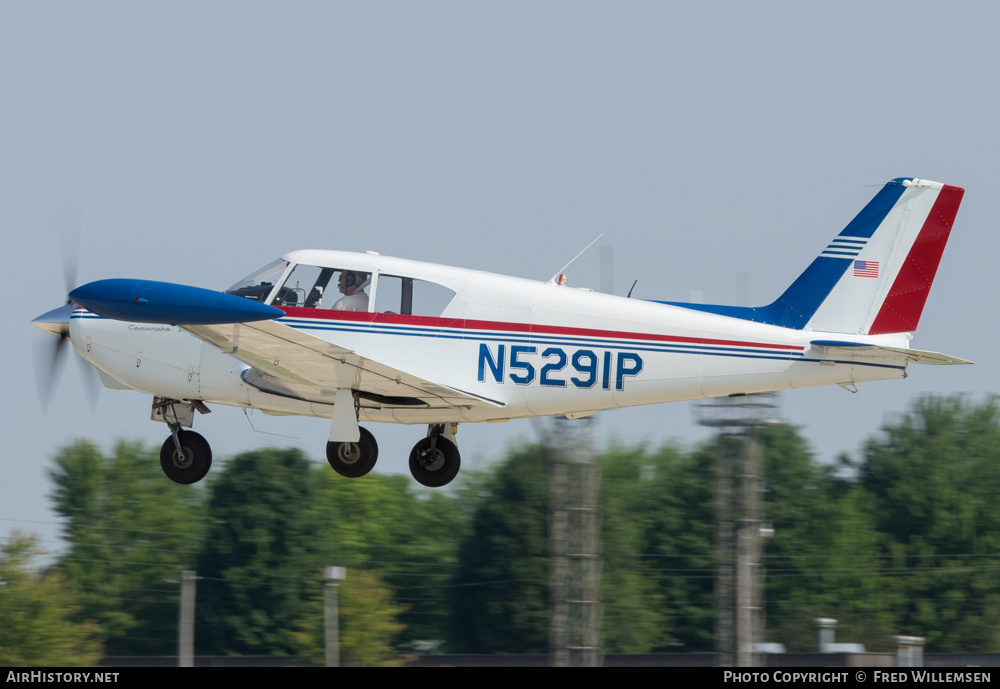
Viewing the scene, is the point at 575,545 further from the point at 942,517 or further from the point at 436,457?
the point at 942,517

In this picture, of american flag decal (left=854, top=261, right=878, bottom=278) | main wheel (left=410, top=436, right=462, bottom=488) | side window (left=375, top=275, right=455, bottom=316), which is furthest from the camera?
main wheel (left=410, top=436, right=462, bottom=488)

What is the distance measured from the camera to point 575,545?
24.9 meters

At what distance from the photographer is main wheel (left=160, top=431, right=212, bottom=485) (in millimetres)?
17547

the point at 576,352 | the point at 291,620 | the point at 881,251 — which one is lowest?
the point at 291,620

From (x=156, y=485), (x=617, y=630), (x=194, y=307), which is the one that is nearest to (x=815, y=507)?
(x=617, y=630)

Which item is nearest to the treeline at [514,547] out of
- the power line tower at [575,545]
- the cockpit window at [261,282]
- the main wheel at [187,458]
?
the power line tower at [575,545]

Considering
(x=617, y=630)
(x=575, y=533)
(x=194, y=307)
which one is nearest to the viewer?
(x=194, y=307)

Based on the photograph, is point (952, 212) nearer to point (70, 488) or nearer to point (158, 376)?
point (158, 376)

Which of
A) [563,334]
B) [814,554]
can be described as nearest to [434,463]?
[563,334]

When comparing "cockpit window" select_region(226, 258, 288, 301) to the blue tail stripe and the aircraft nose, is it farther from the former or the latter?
the blue tail stripe

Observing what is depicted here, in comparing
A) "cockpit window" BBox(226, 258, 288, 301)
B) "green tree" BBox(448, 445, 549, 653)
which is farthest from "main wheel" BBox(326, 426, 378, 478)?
"green tree" BBox(448, 445, 549, 653)

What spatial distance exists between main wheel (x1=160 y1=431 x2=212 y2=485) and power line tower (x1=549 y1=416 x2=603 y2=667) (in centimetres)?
745

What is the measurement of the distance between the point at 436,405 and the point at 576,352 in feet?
6.09

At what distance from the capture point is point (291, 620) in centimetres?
4706
